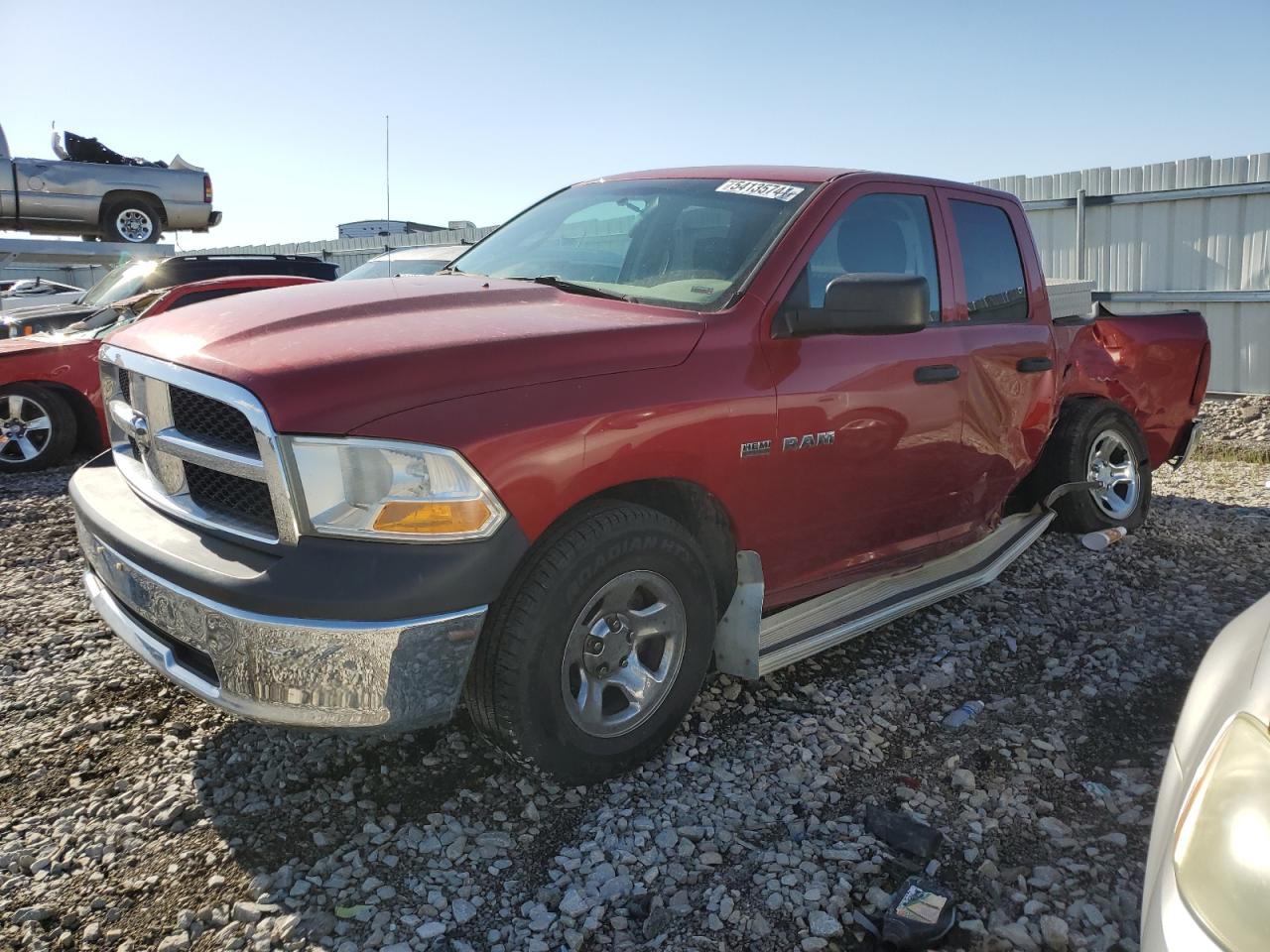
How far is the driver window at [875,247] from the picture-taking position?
3.37 m

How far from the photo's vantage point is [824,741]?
3.23m

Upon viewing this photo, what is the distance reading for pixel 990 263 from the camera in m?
4.35

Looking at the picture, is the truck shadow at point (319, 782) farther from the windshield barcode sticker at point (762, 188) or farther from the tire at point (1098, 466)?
the tire at point (1098, 466)

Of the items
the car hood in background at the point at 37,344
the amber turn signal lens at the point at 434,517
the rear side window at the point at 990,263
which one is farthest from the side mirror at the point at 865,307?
the car hood in background at the point at 37,344

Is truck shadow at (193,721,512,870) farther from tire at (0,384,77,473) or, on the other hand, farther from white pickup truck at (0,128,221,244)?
white pickup truck at (0,128,221,244)

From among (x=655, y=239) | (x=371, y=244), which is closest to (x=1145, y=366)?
(x=655, y=239)

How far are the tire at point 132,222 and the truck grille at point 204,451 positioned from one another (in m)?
12.2

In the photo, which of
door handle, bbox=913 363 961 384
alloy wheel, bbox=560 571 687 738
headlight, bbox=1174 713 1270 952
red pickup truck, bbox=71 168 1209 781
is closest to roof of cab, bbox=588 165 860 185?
red pickup truck, bbox=71 168 1209 781

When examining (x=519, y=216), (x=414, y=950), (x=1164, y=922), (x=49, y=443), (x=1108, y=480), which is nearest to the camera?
(x=1164, y=922)

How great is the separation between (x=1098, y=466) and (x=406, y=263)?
5.82 metres

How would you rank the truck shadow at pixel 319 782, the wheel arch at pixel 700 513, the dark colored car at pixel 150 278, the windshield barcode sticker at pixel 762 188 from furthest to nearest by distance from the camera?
the dark colored car at pixel 150 278
the windshield barcode sticker at pixel 762 188
the wheel arch at pixel 700 513
the truck shadow at pixel 319 782

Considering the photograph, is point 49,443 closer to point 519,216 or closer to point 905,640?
point 519,216

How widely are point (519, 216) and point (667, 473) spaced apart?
204 centimetres

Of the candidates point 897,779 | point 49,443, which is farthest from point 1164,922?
point 49,443
